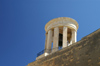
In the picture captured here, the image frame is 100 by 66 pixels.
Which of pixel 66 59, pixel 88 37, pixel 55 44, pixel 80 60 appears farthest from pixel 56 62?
pixel 55 44

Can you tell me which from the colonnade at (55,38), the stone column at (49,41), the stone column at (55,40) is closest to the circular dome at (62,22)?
the colonnade at (55,38)

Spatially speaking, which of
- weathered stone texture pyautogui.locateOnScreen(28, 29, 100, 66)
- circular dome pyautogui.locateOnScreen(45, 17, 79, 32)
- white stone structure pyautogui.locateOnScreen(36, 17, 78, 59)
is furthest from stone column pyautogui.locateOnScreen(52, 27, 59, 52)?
weathered stone texture pyautogui.locateOnScreen(28, 29, 100, 66)

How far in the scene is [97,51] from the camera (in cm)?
494

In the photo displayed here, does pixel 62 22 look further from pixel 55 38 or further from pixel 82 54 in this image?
pixel 82 54

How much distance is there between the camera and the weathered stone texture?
5004mm

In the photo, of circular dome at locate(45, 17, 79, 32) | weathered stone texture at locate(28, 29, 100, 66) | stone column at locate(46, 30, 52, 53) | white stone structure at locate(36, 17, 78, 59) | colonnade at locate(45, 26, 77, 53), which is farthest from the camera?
circular dome at locate(45, 17, 79, 32)

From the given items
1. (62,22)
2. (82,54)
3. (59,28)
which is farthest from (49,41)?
(82,54)

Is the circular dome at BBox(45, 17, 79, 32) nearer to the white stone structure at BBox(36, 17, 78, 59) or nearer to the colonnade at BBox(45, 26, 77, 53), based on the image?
the white stone structure at BBox(36, 17, 78, 59)

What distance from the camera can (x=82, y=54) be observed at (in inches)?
215

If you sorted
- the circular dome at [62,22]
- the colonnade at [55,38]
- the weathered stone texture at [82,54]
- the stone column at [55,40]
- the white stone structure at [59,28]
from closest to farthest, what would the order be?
the weathered stone texture at [82,54]
the stone column at [55,40]
the colonnade at [55,38]
the white stone structure at [59,28]
the circular dome at [62,22]

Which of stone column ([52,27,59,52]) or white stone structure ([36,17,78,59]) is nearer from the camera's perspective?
stone column ([52,27,59,52])

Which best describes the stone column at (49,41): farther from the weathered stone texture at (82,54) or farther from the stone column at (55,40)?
the weathered stone texture at (82,54)

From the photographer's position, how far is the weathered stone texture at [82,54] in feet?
16.4

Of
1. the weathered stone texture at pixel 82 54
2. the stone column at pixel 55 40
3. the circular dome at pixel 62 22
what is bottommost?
the weathered stone texture at pixel 82 54
